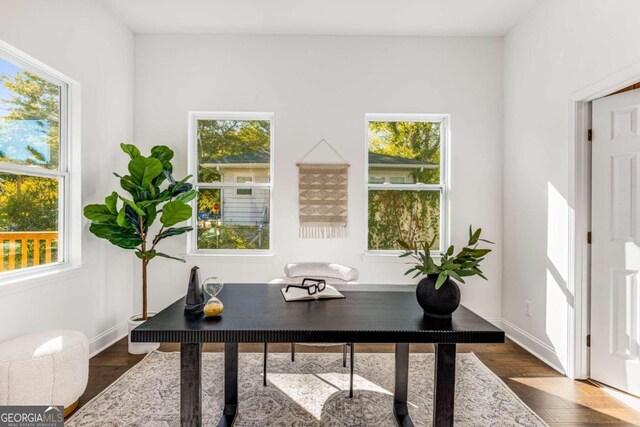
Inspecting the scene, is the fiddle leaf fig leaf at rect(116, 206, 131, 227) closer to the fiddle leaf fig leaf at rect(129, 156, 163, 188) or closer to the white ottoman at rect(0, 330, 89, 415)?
the fiddle leaf fig leaf at rect(129, 156, 163, 188)

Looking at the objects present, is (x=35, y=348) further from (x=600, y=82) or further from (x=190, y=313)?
(x=600, y=82)

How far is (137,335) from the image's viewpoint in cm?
132

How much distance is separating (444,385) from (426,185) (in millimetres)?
2514

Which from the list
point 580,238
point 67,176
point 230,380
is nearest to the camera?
point 230,380

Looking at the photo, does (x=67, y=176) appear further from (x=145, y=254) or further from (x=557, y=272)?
(x=557, y=272)

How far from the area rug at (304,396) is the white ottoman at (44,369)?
196 millimetres

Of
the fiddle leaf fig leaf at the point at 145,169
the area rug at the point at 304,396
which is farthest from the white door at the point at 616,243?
the fiddle leaf fig leaf at the point at 145,169

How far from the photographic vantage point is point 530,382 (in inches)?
97.8

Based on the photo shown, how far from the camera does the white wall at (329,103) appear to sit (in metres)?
3.54

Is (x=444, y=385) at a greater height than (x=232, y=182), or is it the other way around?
(x=232, y=182)

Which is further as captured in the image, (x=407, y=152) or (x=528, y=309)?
(x=407, y=152)

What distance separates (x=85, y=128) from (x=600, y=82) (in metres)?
3.96

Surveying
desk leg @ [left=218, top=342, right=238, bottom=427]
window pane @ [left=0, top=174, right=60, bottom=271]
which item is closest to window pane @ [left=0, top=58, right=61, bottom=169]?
window pane @ [left=0, top=174, right=60, bottom=271]

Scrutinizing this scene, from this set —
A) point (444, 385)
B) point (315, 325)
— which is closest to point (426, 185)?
point (444, 385)
